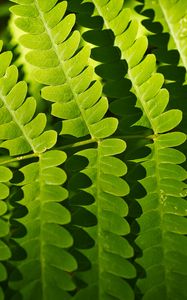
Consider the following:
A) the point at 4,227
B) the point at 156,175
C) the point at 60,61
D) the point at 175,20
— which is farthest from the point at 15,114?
the point at 175,20

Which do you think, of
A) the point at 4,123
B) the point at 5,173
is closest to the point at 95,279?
the point at 5,173

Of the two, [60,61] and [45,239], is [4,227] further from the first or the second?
[60,61]

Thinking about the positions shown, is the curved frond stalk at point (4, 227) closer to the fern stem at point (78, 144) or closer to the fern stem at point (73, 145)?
the fern stem at point (73, 145)

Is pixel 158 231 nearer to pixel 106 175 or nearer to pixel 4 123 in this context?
pixel 106 175

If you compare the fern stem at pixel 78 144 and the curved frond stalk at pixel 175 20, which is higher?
the curved frond stalk at pixel 175 20

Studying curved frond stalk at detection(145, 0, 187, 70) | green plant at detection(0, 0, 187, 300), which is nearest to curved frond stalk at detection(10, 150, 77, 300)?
green plant at detection(0, 0, 187, 300)

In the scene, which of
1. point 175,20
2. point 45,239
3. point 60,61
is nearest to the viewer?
point 45,239

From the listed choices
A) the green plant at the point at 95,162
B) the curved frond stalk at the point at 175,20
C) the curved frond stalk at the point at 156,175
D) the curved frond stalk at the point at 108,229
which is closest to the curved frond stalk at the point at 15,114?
the green plant at the point at 95,162

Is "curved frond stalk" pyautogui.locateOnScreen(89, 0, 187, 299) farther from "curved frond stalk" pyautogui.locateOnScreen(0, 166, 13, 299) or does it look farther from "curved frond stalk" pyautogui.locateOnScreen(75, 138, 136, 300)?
"curved frond stalk" pyautogui.locateOnScreen(0, 166, 13, 299)
